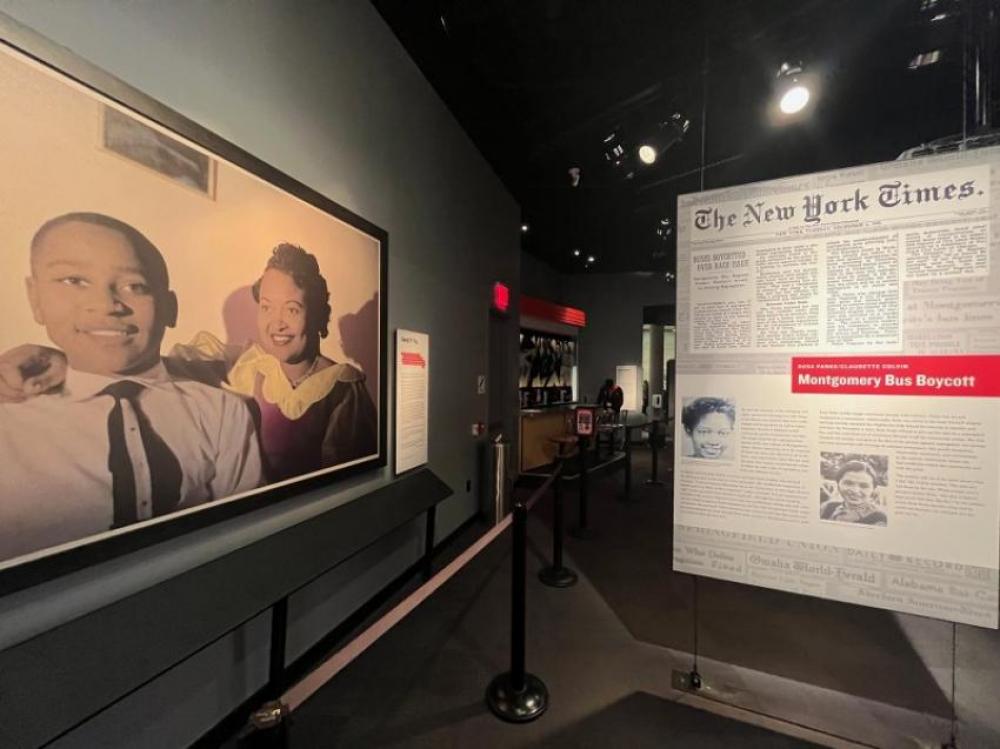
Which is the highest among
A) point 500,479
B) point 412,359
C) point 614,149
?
point 614,149

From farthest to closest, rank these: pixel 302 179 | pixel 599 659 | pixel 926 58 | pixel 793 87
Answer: pixel 793 87 → pixel 926 58 → pixel 599 659 → pixel 302 179

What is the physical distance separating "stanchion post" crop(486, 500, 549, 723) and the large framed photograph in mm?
1027

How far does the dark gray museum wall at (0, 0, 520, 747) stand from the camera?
1.26 m

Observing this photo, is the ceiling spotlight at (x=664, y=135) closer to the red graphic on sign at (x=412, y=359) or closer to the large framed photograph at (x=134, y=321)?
the red graphic on sign at (x=412, y=359)

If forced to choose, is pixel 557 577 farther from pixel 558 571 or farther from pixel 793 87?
pixel 793 87

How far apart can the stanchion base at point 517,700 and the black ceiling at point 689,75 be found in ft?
8.51

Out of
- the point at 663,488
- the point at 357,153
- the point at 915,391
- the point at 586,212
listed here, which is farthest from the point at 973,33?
the point at 663,488

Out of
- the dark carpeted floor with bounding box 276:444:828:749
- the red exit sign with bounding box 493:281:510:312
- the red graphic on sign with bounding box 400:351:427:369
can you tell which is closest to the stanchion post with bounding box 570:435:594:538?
the dark carpeted floor with bounding box 276:444:828:749

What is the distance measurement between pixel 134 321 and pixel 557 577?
9.34 ft

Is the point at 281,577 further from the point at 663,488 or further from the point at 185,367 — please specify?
the point at 663,488

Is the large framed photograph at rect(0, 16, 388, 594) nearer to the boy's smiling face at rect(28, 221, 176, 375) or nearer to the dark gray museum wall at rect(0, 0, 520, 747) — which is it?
the boy's smiling face at rect(28, 221, 176, 375)

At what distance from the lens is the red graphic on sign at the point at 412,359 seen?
285 centimetres

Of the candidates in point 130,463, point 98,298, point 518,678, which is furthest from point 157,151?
point 518,678

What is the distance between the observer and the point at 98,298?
1215 millimetres
